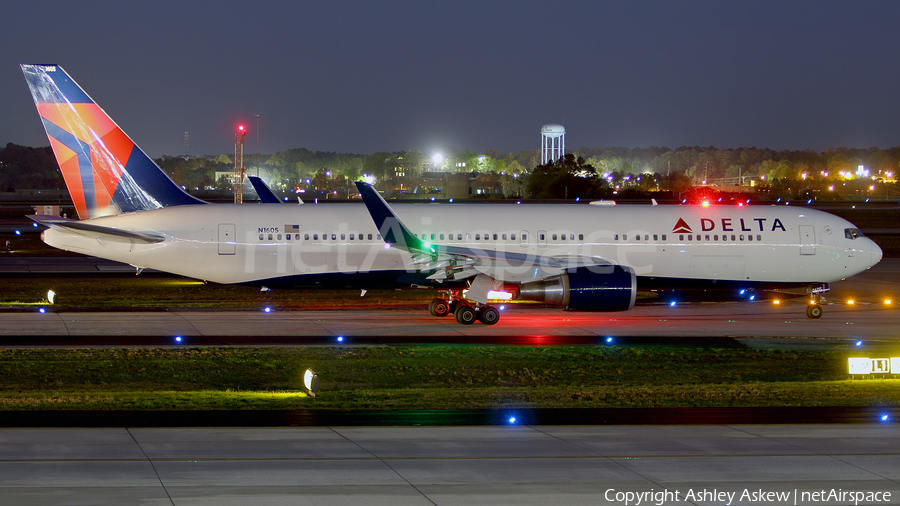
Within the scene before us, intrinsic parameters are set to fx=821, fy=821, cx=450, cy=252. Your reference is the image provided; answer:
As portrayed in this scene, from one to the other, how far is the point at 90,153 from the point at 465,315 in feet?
46.1

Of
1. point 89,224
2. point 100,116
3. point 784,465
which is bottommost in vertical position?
point 784,465

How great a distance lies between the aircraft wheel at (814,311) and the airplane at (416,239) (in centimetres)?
5

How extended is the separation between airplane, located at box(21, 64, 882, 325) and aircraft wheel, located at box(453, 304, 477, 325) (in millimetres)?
37

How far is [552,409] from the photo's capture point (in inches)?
650

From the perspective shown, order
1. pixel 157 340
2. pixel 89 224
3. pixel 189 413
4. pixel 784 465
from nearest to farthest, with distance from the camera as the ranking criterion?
1. pixel 784 465
2. pixel 189 413
3. pixel 157 340
4. pixel 89 224

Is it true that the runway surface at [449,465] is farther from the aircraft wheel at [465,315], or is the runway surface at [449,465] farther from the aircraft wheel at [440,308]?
the aircraft wheel at [440,308]

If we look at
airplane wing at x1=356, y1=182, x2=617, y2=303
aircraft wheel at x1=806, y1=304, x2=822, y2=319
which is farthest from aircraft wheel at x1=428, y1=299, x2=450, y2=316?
aircraft wheel at x1=806, y1=304, x2=822, y2=319

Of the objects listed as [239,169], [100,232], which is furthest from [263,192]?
[239,169]

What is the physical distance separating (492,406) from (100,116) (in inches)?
746

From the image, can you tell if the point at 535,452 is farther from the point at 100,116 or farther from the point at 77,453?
the point at 100,116

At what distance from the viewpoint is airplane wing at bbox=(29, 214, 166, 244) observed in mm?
25814

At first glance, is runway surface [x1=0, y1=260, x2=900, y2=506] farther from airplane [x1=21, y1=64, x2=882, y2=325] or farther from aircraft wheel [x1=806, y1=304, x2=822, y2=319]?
aircraft wheel [x1=806, y1=304, x2=822, y2=319]

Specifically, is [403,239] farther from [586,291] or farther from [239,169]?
[239,169]

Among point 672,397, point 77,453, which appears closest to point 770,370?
point 672,397
